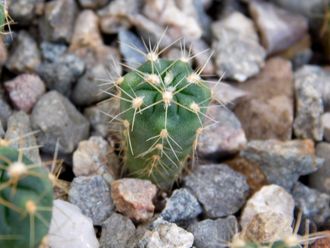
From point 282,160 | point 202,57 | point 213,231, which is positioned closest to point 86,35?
point 202,57

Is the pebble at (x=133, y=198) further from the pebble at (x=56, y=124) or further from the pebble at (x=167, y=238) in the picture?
the pebble at (x=56, y=124)

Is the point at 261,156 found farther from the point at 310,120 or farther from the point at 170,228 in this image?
the point at 170,228

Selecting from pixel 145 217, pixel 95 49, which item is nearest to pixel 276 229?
pixel 145 217

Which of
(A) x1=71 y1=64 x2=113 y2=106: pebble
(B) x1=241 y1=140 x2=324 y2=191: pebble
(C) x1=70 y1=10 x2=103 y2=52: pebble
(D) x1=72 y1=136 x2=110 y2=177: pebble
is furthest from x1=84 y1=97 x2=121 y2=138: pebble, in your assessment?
(B) x1=241 y1=140 x2=324 y2=191: pebble

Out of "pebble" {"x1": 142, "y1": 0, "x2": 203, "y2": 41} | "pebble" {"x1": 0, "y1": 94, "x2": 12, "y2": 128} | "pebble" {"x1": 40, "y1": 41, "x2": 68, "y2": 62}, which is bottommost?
"pebble" {"x1": 0, "y1": 94, "x2": 12, "y2": 128}

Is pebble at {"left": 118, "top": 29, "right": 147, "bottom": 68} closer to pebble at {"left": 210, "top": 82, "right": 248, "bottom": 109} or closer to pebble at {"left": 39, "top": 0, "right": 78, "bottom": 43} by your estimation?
pebble at {"left": 39, "top": 0, "right": 78, "bottom": 43}

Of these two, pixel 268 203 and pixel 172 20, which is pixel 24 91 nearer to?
pixel 172 20
